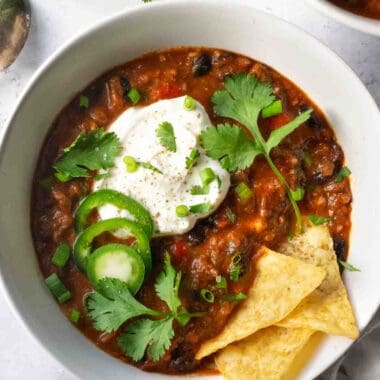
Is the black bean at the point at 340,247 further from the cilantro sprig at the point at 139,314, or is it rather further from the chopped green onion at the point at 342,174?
the cilantro sprig at the point at 139,314

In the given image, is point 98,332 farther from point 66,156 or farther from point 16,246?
point 66,156

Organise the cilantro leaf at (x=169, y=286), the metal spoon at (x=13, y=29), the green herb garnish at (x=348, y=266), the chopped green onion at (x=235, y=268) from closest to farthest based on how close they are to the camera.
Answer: the cilantro leaf at (x=169, y=286) → the chopped green onion at (x=235, y=268) → the green herb garnish at (x=348, y=266) → the metal spoon at (x=13, y=29)

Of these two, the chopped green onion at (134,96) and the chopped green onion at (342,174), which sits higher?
the chopped green onion at (134,96)

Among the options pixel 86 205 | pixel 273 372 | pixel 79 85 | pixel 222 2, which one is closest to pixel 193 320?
pixel 273 372

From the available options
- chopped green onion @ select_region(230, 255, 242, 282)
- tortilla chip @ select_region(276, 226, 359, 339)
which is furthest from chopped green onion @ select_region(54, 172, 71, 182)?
tortilla chip @ select_region(276, 226, 359, 339)

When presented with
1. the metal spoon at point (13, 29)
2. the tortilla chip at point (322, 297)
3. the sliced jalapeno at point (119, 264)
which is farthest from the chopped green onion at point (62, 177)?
the tortilla chip at point (322, 297)

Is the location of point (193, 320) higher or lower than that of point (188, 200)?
lower
